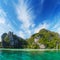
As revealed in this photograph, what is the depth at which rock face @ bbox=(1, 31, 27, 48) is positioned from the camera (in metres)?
11.3

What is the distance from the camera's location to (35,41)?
41.1 ft

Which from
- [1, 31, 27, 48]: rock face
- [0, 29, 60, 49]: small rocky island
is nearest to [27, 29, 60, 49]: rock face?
[0, 29, 60, 49]: small rocky island

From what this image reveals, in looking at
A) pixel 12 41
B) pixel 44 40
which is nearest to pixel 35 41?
pixel 44 40

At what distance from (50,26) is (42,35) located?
1939 millimetres

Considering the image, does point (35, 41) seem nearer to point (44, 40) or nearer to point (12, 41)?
point (44, 40)

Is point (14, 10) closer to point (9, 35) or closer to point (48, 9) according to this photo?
point (48, 9)

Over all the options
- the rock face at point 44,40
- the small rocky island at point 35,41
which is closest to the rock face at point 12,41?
the small rocky island at point 35,41

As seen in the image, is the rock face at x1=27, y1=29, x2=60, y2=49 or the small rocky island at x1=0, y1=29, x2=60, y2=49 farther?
the rock face at x1=27, y1=29, x2=60, y2=49

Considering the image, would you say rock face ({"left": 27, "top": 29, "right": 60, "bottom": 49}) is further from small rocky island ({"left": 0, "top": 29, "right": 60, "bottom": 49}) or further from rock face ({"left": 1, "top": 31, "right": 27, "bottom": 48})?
rock face ({"left": 1, "top": 31, "right": 27, "bottom": 48})

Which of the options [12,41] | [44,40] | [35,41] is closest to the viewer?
[12,41]

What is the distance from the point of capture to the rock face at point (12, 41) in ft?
37.0

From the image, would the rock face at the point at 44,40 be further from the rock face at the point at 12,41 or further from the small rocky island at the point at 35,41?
the rock face at the point at 12,41

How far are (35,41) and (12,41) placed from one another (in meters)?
1.82

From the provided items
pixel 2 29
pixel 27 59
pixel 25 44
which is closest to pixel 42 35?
pixel 25 44
